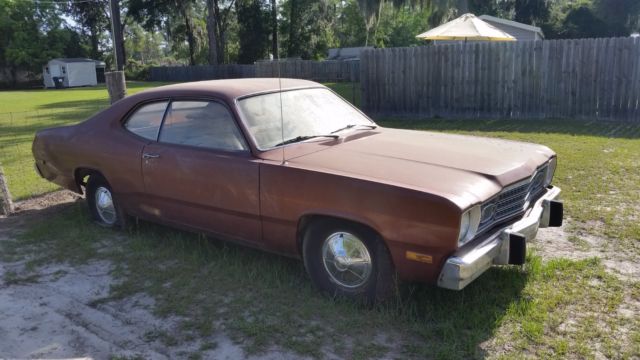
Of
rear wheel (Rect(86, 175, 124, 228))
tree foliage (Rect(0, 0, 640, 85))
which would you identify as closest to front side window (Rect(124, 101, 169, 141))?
rear wheel (Rect(86, 175, 124, 228))

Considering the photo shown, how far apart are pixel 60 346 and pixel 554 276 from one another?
137 inches

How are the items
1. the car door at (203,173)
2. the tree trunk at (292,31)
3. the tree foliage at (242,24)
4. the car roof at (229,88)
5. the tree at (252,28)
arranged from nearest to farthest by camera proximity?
1. the car door at (203,173)
2. the car roof at (229,88)
3. the tree foliage at (242,24)
4. the tree at (252,28)
5. the tree trunk at (292,31)

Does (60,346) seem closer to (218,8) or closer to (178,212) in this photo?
(178,212)

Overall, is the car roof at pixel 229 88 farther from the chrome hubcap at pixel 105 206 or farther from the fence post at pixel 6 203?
the fence post at pixel 6 203

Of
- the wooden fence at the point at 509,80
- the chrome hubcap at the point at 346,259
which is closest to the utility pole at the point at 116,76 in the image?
the chrome hubcap at the point at 346,259

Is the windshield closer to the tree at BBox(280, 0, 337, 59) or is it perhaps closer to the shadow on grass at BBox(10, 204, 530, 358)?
the shadow on grass at BBox(10, 204, 530, 358)

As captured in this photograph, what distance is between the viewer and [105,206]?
18.5 ft

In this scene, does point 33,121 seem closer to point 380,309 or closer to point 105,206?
point 105,206

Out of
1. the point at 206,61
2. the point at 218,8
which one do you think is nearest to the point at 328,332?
the point at 218,8

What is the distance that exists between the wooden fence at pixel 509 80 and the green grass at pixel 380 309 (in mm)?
8655

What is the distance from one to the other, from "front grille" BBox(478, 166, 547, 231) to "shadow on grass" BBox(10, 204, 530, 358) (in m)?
0.59

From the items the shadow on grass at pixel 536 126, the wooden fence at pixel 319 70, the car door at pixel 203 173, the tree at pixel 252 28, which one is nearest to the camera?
the car door at pixel 203 173

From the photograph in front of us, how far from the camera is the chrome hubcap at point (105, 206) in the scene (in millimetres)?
5543

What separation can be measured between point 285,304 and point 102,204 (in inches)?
108
